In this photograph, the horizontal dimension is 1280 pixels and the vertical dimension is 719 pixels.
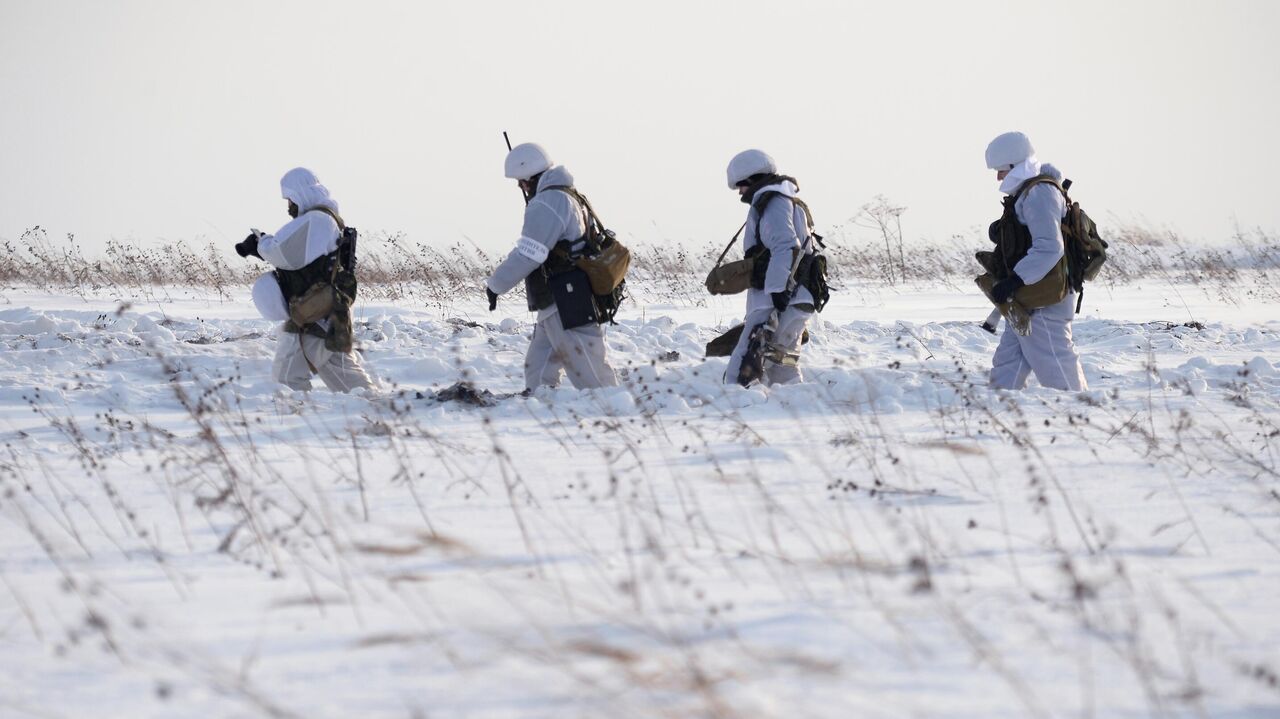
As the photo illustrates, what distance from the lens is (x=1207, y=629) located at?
2.78m

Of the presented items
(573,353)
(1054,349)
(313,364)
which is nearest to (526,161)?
(573,353)

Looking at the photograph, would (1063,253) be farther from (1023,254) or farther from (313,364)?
(313,364)

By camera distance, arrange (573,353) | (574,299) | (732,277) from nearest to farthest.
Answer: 1. (574,299)
2. (573,353)
3. (732,277)

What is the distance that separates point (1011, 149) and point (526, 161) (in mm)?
2992

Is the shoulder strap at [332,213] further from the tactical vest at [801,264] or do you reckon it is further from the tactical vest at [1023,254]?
the tactical vest at [1023,254]

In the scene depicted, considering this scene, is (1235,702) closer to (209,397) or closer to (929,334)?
(209,397)

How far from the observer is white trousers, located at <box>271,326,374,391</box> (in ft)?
24.5

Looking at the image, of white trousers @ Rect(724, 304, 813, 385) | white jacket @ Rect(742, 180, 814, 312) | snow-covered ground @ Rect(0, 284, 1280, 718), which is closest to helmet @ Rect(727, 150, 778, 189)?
white jacket @ Rect(742, 180, 814, 312)

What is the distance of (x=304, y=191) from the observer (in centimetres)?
746

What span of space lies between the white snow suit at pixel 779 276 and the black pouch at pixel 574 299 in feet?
3.43

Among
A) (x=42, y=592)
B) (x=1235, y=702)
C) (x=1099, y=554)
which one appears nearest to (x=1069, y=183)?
(x=1099, y=554)

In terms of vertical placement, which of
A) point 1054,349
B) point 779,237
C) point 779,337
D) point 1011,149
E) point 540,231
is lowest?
point 1054,349

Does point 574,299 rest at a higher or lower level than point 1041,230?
lower

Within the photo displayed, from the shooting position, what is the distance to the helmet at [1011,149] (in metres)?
7.23
